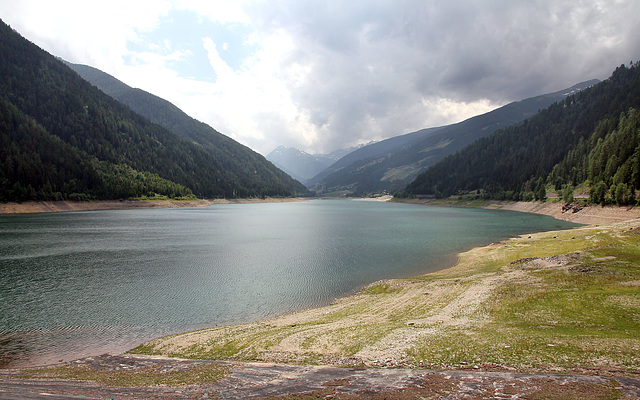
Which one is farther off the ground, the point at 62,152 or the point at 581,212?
the point at 62,152

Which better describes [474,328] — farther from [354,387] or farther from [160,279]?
[160,279]

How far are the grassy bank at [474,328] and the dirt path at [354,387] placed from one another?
1113mm

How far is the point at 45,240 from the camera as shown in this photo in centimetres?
4862

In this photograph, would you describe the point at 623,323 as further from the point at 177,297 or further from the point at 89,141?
the point at 89,141

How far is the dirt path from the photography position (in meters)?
7.35

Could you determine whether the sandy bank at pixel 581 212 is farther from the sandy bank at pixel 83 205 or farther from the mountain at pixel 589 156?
the sandy bank at pixel 83 205

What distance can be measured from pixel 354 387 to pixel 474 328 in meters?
7.93

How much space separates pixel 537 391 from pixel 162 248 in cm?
4773

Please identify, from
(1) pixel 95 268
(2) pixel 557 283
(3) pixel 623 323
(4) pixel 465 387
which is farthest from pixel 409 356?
(1) pixel 95 268

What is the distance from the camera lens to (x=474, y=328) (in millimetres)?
13469

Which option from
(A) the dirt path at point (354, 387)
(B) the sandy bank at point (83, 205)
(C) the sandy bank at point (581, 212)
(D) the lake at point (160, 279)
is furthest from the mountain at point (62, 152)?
(C) the sandy bank at point (581, 212)

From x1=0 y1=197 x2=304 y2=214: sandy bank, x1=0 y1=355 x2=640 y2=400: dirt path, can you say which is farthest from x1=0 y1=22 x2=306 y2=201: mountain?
x1=0 y1=355 x2=640 y2=400: dirt path

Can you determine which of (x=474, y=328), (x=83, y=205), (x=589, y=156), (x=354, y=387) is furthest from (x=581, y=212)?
(x=83, y=205)

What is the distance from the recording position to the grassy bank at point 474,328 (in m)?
9.97
